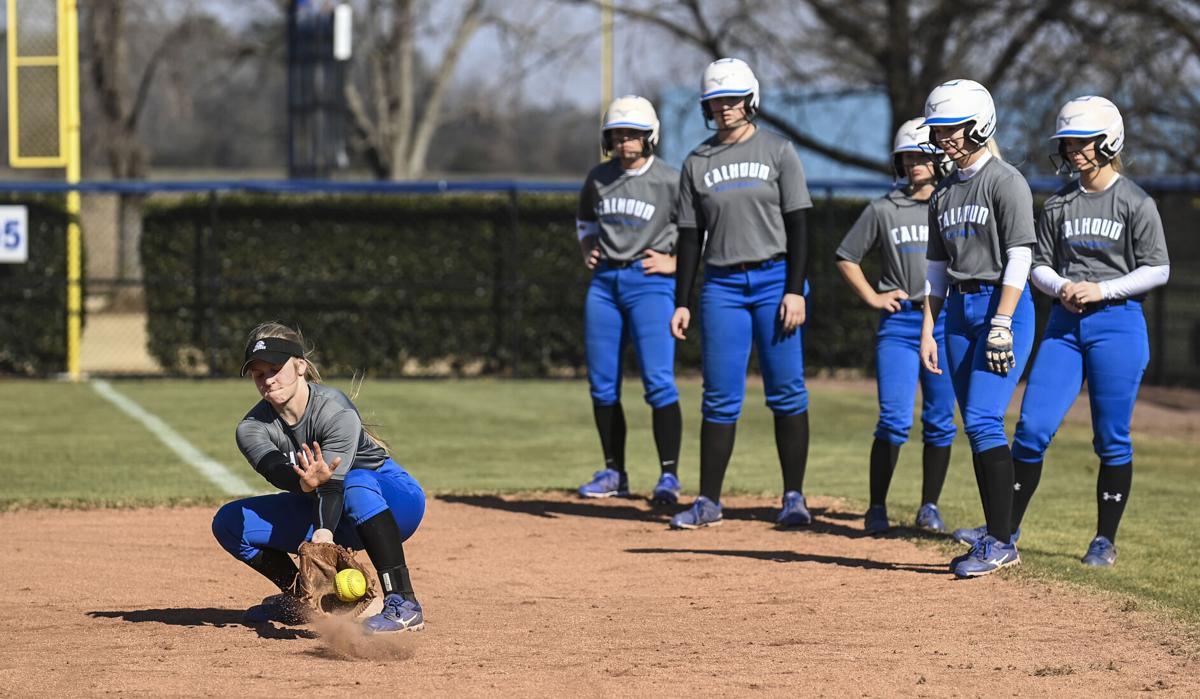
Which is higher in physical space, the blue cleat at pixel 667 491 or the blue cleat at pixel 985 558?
the blue cleat at pixel 985 558

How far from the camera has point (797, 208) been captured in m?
7.84

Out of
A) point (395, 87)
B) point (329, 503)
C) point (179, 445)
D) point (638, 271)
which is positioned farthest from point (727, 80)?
point (395, 87)

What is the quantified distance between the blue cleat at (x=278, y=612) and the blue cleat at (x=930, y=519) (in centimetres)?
342

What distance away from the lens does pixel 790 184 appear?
784 centimetres

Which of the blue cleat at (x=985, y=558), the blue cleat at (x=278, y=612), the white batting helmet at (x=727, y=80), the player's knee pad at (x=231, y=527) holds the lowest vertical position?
the blue cleat at (x=278, y=612)

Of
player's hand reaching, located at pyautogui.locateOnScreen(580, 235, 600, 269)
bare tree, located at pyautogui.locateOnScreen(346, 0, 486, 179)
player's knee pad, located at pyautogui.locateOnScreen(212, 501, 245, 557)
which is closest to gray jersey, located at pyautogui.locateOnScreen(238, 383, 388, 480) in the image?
player's knee pad, located at pyautogui.locateOnScreen(212, 501, 245, 557)

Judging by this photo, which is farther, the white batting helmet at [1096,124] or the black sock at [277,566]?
the white batting helmet at [1096,124]

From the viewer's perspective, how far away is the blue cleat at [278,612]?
5918mm

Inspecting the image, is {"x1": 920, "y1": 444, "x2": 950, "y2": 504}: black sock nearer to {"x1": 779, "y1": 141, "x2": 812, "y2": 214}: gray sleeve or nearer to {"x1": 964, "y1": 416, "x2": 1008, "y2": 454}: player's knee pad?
{"x1": 964, "y1": 416, "x2": 1008, "y2": 454}: player's knee pad

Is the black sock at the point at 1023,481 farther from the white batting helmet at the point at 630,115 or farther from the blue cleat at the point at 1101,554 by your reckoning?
the white batting helmet at the point at 630,115

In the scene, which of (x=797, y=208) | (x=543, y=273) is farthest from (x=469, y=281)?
(x=797, y=208)

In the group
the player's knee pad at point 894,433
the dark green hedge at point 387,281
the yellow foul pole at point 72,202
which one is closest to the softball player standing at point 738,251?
the player's knee pad at point 894,433

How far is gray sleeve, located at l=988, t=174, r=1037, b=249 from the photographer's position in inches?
258

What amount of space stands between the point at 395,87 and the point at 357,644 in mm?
32660
